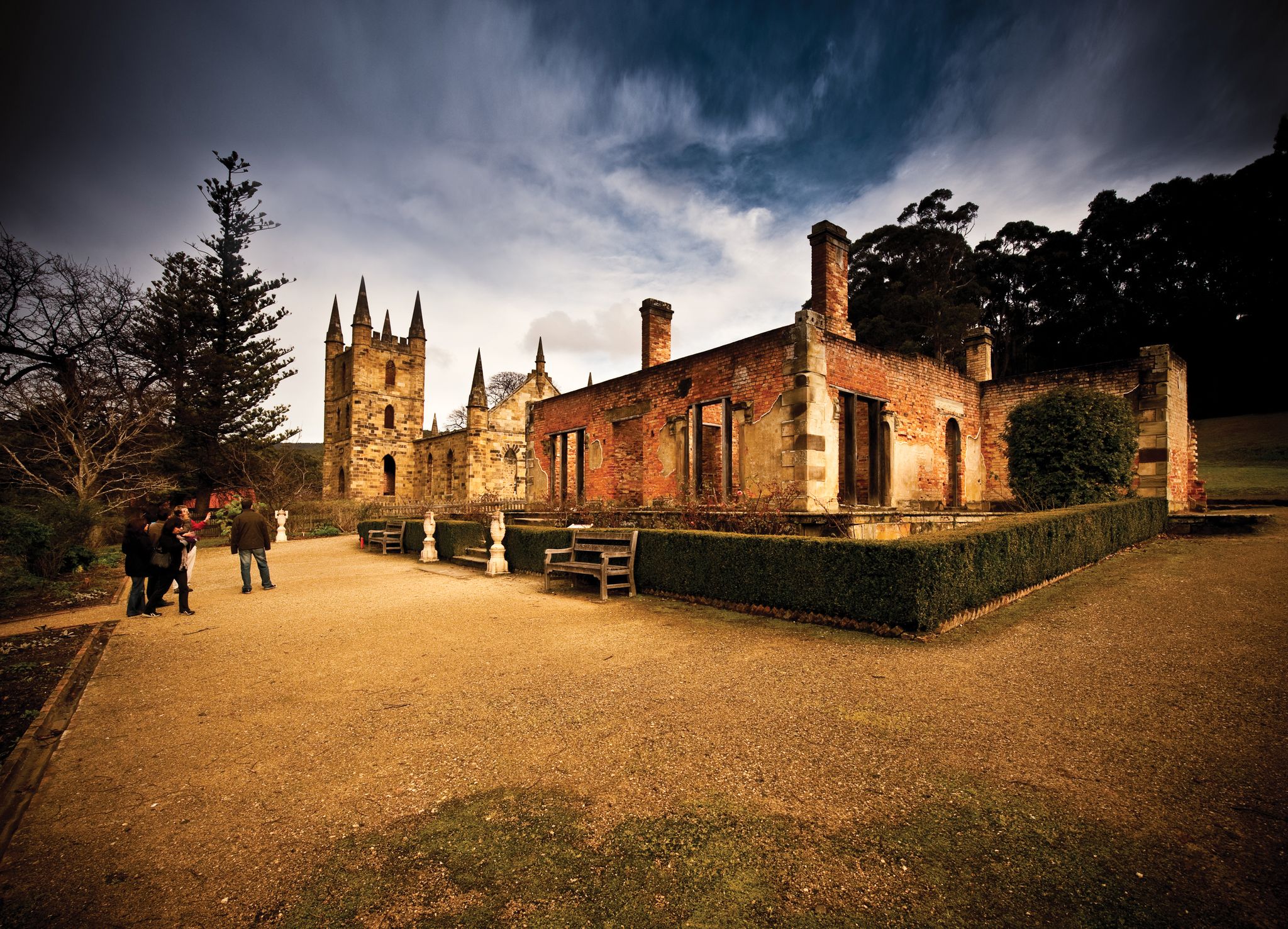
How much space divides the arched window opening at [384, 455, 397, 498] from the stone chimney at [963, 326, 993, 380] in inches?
1272

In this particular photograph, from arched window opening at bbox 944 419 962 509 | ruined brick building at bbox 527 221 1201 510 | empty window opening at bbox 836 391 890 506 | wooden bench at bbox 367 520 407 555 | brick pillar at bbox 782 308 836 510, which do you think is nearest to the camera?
brick pillar at bbox 782 308 836 510

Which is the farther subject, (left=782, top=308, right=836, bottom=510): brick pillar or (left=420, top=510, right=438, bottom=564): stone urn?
(left=420, top=510, right=438, bottom=564): stone urn

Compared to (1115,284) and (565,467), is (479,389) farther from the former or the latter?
(1115,284)

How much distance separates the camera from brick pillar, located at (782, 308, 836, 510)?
33.6 ft

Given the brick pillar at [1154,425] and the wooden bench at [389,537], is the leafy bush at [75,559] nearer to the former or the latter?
the wooden bench at [389,537]

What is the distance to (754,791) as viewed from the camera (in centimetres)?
288

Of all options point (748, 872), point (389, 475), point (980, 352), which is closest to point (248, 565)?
point (748, 872)

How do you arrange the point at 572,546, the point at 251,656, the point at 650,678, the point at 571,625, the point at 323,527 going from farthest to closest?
the point at 323,527 → the point at 572,546 → the point at 571,625 → the point at 251,656 → the point at 650,678

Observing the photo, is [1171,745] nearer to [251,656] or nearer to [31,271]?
[251,656]

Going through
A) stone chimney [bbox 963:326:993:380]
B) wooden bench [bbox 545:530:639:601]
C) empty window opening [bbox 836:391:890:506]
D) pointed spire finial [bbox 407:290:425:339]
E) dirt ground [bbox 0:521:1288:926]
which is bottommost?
dirt ground [bbox 0:521:1288:926]

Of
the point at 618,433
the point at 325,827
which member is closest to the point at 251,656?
the point at 325,827

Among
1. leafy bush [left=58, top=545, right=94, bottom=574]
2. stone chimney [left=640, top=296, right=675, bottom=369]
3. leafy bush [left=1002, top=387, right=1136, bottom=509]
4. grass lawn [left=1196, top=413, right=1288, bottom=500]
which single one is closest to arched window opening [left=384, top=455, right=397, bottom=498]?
leafy bush [left=58, top=545, right=94, bottom=574]

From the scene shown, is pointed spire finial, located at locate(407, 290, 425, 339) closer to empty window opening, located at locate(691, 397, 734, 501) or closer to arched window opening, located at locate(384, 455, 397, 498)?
arched window opening, located at locate(384, 455, 397, 498)

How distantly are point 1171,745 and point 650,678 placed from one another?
3.32 meters
